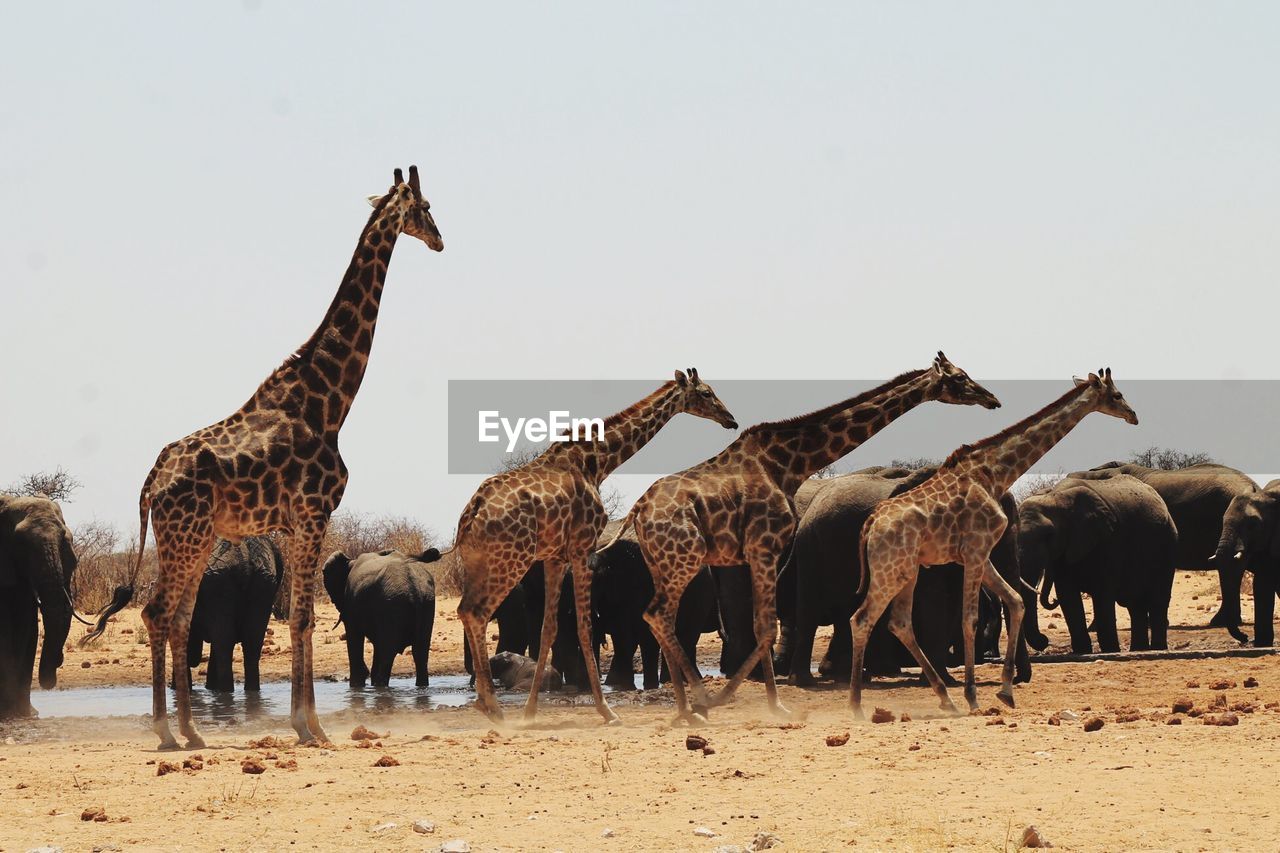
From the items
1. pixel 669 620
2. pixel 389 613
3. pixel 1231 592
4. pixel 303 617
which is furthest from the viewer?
pixel 1231 592

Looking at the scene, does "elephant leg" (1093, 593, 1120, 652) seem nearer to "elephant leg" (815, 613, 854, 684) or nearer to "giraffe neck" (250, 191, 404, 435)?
"elephant leg" (815, 613, 854, 684)

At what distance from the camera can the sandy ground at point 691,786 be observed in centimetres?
837

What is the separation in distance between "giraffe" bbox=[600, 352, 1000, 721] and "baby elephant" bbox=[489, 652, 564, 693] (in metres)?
5.73

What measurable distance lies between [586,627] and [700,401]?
2.61m

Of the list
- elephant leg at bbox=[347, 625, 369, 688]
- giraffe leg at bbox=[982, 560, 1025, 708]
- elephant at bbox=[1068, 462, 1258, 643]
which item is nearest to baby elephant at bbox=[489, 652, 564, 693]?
elephant leg at bbox=[347, 625, 369, 688]

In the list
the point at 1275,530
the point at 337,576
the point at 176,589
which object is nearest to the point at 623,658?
the point at 337,576

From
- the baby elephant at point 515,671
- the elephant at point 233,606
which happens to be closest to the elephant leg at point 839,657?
the baby elephant at point 515,671

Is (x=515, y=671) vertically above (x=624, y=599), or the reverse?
(x=624, y=599)

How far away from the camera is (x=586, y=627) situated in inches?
549

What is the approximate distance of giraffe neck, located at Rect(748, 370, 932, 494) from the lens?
47.8ft

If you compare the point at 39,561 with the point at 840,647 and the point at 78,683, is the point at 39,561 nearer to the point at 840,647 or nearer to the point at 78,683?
the point at 78,683

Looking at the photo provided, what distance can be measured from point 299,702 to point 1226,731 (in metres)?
6.65

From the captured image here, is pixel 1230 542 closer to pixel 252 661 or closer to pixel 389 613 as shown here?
pixel 389 613

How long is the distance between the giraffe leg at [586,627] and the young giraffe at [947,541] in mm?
2086
